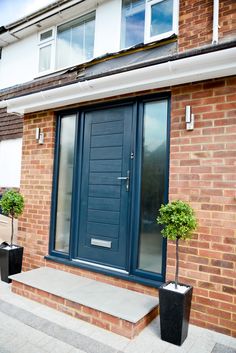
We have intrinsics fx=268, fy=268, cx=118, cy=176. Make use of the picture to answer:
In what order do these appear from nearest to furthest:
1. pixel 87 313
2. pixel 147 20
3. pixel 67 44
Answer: pixel 87 313
pixel 147 20
pixel 67 44

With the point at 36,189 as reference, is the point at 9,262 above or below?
below

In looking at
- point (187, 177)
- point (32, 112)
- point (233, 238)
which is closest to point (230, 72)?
point (187, 177)

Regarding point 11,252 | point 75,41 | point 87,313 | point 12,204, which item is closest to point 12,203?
point 12,204

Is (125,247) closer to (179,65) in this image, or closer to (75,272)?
(75,272)

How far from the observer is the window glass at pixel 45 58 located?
20.1 feet

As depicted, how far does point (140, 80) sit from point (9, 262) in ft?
11.0

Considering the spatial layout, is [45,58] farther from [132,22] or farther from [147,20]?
[147,20]

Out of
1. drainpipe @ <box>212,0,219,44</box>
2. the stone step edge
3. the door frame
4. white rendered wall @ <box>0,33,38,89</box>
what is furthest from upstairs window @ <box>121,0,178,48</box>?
the stone step edge

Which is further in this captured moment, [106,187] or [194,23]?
[106,187]

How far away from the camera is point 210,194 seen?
3062 mm

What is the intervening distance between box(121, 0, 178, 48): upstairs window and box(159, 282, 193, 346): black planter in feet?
12.1

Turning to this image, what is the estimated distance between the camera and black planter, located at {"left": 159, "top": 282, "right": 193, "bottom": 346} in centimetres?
264

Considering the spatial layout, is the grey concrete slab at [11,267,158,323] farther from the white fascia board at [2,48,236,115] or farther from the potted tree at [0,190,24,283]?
the white fascia board at [2,48,236,115]

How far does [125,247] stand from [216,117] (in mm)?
2076
